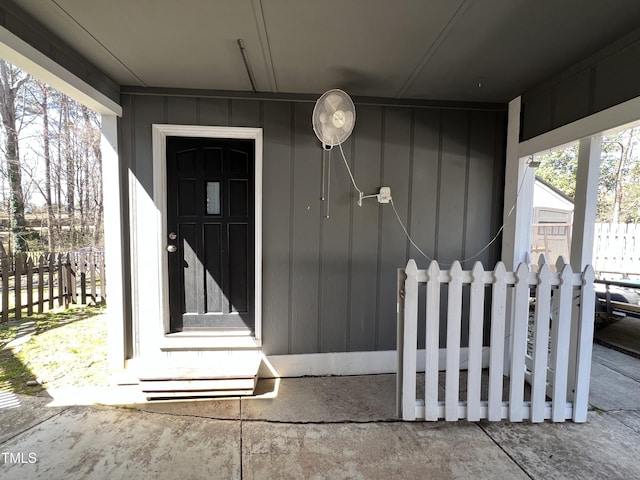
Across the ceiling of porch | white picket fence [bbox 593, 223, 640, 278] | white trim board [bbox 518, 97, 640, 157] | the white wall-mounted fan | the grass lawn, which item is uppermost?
the ceiling of porch

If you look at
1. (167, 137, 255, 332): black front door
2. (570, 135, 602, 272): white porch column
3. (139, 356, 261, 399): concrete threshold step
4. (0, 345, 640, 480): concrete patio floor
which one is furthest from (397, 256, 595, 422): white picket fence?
(167, 137, 255, 332): black front door

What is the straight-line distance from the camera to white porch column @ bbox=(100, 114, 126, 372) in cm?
235

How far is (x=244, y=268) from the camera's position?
2.71m

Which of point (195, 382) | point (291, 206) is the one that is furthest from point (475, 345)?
point (195, 382)

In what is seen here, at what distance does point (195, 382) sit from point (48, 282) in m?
3.33

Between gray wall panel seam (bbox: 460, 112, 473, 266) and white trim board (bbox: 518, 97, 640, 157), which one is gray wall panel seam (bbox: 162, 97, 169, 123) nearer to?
gray wall panel seam (bbox: 460, 112, 473, 266)

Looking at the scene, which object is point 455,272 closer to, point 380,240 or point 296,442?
point 380,240

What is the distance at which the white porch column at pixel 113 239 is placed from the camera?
235 cm

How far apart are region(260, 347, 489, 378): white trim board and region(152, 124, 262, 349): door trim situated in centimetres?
27

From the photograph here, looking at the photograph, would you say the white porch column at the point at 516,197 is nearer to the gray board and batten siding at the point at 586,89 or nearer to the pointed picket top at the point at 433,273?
the gray board and batten siding at the point at 586,89

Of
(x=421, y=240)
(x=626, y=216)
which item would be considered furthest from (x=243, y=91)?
(x=626, y=216)

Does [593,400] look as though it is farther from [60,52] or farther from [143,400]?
[60,52]

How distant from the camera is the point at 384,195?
2531mm

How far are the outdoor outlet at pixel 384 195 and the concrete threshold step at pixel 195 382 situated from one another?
1715mm
